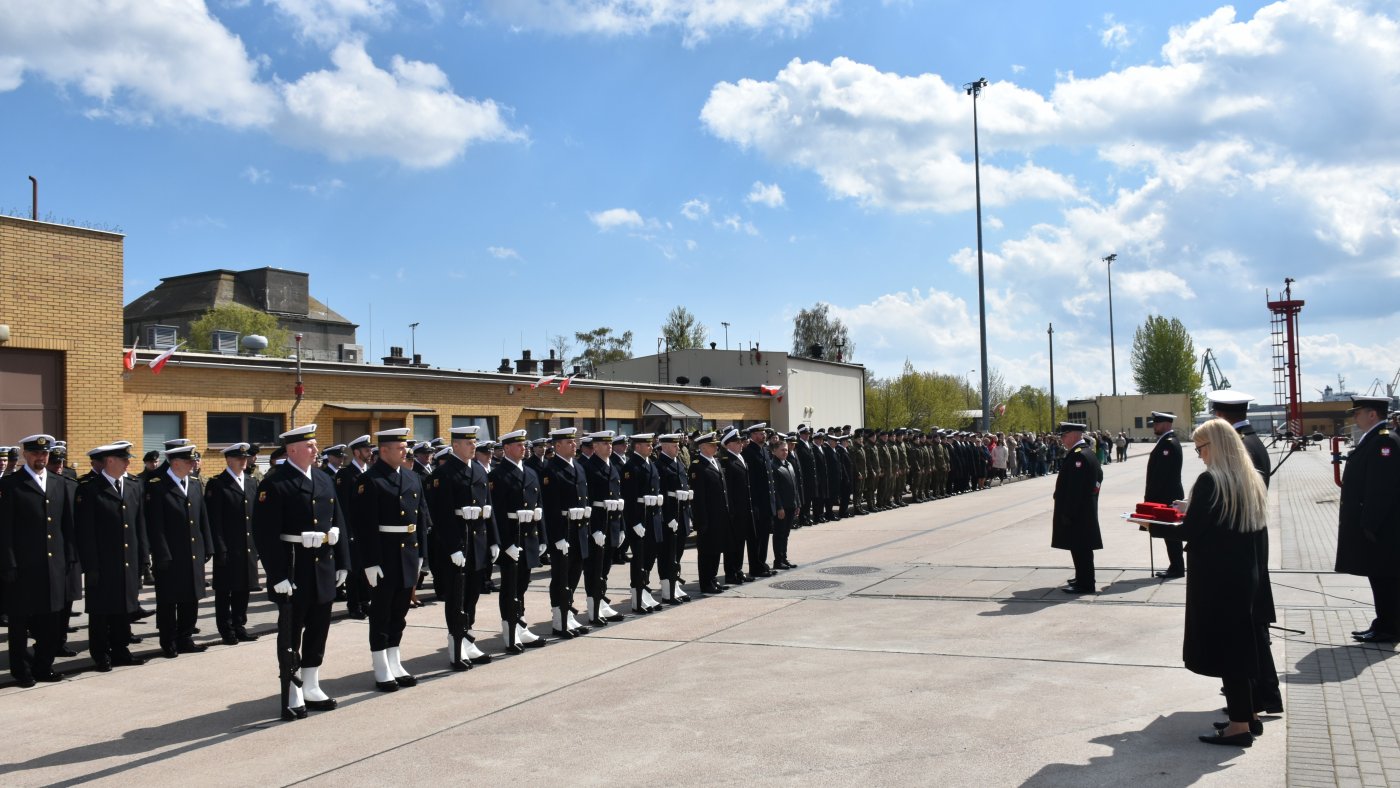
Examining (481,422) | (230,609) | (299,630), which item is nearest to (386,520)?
(299,630)

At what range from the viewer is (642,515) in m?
11.0

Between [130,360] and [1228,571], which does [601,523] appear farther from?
[130,360]

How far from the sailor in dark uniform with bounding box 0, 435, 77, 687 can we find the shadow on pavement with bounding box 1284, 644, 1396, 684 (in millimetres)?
9660

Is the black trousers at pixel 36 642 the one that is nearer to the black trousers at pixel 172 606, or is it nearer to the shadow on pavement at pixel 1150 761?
the black trousers at pixel 172 606

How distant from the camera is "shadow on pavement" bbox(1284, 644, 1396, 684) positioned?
7129mm

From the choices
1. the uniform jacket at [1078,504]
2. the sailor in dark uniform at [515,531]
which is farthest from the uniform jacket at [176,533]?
the uniform jacket at [1078,504]

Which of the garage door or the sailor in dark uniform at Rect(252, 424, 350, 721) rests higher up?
the garage door

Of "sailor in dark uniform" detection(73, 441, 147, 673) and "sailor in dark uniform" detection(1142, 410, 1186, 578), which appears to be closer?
"sailor in dark uniform" detection(73, 441, 147, 673)

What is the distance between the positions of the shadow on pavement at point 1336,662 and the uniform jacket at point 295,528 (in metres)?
6.83

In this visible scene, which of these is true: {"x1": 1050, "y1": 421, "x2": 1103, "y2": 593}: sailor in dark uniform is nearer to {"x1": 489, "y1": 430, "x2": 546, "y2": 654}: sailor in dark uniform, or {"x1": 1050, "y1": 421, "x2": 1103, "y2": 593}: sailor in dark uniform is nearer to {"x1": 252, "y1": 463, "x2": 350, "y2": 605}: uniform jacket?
{"x1": 489, "y1": 430, "x2": 546, "y2": 654}: sailor in dark uniform

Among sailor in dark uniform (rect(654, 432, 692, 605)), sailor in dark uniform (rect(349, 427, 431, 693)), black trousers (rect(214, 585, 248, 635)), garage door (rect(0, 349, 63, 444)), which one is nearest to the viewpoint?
sailor in dark uniform (rect(349, 427, 431, 693))

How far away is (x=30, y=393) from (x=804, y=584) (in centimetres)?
1337

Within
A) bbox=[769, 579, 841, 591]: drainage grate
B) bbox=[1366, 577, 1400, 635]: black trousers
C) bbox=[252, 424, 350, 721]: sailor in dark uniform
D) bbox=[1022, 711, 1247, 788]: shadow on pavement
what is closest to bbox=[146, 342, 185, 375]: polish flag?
bbox=[769, 579, 841, 591]: drainage grate

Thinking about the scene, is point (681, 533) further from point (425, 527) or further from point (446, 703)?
point (446, 703)
